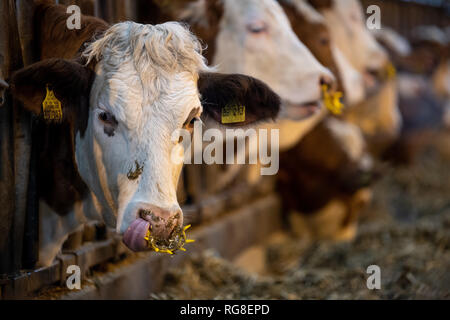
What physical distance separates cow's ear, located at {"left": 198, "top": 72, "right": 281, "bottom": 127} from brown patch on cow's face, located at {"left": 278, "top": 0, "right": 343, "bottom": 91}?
1.17 metres

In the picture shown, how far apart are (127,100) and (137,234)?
1.62 feet

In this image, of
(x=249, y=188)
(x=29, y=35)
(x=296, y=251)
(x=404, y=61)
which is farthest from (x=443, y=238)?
(x=29, y=35)

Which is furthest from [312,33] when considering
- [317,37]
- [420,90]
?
[420,90]

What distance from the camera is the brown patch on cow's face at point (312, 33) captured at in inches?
146

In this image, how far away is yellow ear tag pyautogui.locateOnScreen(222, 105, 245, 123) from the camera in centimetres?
250

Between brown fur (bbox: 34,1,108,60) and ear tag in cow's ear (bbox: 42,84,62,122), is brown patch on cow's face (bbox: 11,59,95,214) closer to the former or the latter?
ear tag in cow's ear (bbox: 42,84,62,122)

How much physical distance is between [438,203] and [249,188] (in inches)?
110

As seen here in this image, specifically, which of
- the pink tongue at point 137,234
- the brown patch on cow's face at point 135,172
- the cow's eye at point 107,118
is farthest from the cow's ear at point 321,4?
the pink tongue at point 137,234

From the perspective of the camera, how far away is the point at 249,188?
5.80m

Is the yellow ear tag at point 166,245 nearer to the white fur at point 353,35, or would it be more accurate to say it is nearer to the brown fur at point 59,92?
the brown fur at point 59,92

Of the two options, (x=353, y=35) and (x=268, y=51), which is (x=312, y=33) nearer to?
(x=268, y=51)

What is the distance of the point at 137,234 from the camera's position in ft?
6.59
